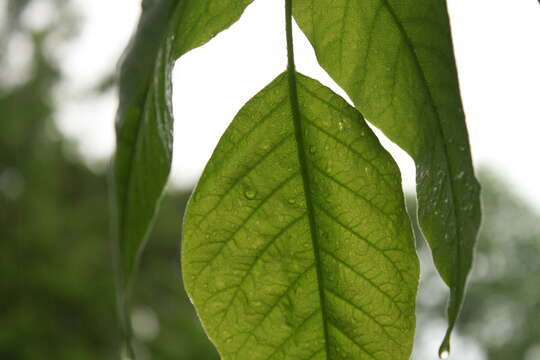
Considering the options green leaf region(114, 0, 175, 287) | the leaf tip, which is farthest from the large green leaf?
the leaf tip

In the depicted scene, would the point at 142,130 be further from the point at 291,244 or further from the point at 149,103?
the point at 291,244

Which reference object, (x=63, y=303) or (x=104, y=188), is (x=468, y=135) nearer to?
(x=63, y=303)

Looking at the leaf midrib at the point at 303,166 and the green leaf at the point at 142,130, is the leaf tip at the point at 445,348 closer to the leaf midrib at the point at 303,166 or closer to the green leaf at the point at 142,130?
the leaf midrib at the point at 303,166

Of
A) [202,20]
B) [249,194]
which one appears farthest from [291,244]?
[202,20]

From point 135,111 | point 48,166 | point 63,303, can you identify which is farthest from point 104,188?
point 135,111

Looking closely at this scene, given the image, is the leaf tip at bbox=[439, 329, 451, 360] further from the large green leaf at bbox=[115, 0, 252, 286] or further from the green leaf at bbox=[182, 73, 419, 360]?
the large green leaf at bbox=[115, 0, 252, 286]

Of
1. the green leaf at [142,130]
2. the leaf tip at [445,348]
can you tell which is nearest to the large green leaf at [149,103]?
the green leaf at [142,130]

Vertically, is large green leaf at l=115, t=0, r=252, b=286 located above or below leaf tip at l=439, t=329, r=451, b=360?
above
